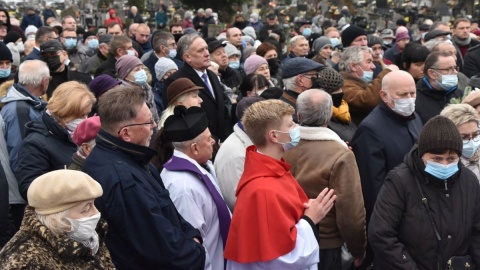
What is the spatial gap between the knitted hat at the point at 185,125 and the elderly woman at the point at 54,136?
93 centimetres

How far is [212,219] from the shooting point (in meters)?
4.45

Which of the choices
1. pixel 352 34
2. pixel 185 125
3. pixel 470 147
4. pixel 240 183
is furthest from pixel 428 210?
pixel 352 34

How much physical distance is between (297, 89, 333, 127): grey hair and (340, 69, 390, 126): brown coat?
5.94 feet

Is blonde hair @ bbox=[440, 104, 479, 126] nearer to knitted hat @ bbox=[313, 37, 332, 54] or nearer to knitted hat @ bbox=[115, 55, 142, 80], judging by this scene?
knitted hat @ bbox=[115, 55, 142, 80]

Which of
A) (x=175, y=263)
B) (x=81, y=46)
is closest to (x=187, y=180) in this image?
(x=175, y=263)

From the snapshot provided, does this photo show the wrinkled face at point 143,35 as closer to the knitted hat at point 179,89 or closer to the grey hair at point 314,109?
the knitted hat at point 179,89

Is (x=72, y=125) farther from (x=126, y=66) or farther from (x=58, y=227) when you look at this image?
(x=126, y=66)

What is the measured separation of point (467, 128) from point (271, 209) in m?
2.04

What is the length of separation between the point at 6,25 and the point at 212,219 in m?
9.93

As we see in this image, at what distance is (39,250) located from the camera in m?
3.27

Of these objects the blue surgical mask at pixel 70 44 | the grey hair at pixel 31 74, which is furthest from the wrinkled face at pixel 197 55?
the blue surgical mask at pixel 70 44

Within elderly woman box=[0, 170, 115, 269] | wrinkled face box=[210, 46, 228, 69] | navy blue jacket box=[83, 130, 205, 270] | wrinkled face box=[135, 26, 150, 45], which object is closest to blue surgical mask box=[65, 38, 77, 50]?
wrinkled face box=[135, 26, 150, 45]

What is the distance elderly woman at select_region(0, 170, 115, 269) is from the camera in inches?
128

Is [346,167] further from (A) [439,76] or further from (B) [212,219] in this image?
(A) [439,76]
